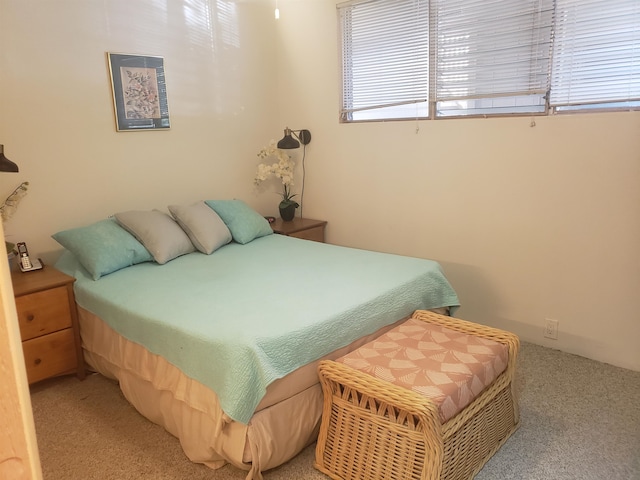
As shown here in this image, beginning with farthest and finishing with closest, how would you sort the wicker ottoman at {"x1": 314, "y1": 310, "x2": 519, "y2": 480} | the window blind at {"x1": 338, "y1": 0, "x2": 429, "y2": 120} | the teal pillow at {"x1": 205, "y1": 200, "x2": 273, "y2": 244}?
the teal pillow at {"x1": 205, "y1": 200, "x2": 273, "y2": 244} < the window blind at {"x1": 338, "y1": 0, "x2": 429, "y2": 120} < the wicker ottoman at {"x1": 314, "y1": 310, "x2": 519, "y2": 480}

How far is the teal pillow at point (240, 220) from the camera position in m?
3.36

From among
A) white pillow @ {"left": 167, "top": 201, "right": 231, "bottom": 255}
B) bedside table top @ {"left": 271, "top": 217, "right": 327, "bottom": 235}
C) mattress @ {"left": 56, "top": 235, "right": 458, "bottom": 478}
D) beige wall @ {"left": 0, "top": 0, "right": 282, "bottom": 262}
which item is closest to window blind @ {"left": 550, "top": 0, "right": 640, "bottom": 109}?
mattress @ {"left": 56, "top": 235, "right": 458, "bottom": 478}

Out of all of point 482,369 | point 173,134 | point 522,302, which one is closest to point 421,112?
point 522,302

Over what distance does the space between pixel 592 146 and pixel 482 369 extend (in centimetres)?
147

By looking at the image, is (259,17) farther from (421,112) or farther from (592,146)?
(592,146)

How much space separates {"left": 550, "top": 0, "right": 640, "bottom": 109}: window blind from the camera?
2441 mm

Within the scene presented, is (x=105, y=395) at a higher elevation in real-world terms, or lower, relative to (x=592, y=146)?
lower

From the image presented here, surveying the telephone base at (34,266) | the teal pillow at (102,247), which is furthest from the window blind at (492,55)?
the telephone base at (34,266)

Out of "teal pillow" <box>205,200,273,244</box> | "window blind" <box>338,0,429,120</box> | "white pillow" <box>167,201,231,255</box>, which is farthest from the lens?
"teal pillow" <box>205,200,273,244</box>

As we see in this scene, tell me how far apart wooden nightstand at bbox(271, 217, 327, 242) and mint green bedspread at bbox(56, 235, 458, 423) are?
0.57 metres

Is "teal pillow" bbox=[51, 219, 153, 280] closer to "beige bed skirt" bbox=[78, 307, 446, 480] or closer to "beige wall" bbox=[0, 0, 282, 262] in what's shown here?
"beige wall" bbox=[0, 0, 282, 262]

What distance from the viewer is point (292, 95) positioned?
404 cm

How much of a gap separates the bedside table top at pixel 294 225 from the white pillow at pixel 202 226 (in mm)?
537

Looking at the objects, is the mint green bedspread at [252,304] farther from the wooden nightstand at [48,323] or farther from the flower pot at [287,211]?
the flower pot at [287,211]
